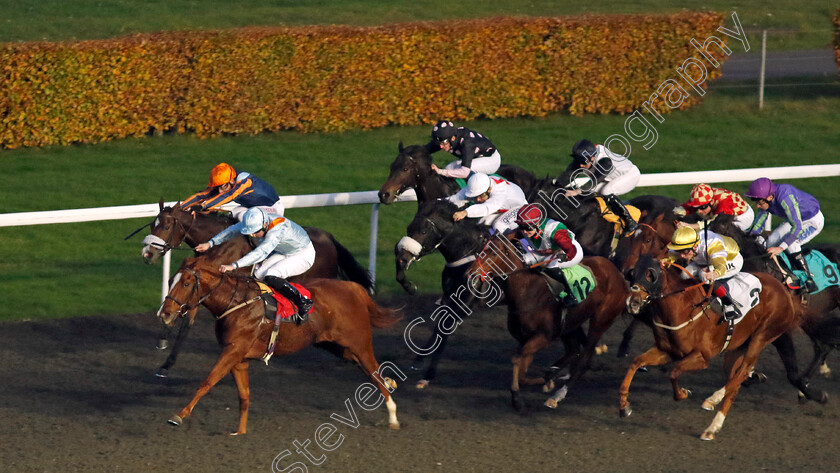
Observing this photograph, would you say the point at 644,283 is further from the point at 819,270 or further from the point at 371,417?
the point at 371,417

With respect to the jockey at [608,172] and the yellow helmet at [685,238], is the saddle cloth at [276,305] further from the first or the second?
the jockey at [608,172]

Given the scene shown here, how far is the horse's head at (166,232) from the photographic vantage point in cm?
793

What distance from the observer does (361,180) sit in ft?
41.6

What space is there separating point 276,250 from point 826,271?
3.62 m

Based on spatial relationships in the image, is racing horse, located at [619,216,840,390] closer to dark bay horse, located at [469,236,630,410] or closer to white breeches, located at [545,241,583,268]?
dark bay horse, located at [469,236,630,410]

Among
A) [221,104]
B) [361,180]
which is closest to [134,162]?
[221,104]

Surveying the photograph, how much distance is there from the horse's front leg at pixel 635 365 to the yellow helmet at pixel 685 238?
632mm

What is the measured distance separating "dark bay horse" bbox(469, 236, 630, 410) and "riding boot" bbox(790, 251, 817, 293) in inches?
44.8

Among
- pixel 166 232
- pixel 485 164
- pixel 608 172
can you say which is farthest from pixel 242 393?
pixel 608 172

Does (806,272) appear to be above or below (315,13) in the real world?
above

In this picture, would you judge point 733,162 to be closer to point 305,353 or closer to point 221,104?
point 221,104

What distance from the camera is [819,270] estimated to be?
767cm

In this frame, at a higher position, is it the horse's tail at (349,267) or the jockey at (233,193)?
the jockey at (233,193)

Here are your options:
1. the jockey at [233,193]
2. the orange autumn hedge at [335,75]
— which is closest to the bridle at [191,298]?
the jockey at [233,193]
